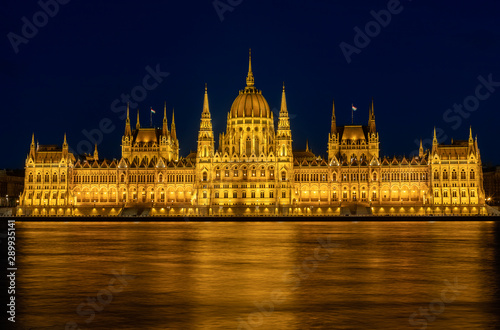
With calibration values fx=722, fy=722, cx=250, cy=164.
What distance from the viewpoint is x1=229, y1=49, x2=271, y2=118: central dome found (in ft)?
505

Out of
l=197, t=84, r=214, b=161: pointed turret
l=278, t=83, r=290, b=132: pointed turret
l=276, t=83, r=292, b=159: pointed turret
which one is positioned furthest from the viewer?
l=278, t=83, r=290, b=132: pointed turret

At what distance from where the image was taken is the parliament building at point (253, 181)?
140 meters

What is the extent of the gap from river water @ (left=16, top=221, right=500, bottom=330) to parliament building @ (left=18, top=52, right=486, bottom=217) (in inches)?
3321

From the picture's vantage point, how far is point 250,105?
154 metres

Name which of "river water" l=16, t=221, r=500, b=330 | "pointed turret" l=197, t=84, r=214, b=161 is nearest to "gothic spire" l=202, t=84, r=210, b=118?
"pointed turret" l=197, t=84, r=214, b=161

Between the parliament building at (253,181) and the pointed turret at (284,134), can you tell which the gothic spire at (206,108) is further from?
the pointed turret at (284,134)

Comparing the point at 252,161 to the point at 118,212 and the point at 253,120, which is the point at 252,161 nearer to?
the point at 253,120

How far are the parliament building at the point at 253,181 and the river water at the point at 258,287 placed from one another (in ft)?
277

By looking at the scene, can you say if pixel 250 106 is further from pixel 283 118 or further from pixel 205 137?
pixel 205 137

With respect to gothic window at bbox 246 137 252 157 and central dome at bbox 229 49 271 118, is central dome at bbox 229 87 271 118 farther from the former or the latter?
gothic window at bbox 246 137 252 157

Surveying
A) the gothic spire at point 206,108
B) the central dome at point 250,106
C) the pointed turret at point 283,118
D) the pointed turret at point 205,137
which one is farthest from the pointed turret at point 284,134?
the gothic spire at point 206,108

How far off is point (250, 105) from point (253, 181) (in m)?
19.0

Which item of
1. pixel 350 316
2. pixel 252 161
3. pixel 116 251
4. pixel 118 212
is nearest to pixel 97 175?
pixel 118 212

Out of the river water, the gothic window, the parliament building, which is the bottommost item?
the river water
